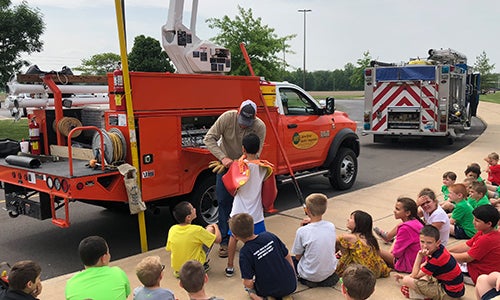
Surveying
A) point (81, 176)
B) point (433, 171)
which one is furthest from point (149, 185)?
point (433, 171)

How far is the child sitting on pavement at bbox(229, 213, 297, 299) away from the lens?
12.3 ft

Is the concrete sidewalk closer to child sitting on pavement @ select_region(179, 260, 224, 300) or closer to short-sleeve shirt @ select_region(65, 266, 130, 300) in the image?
short-sleeve shirt @ select_region(65, 266, 130, 300)

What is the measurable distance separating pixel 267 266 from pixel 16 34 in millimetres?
18291

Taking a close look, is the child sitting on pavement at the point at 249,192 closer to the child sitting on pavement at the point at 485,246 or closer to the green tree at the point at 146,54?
the child sitting on pavement at the point at 485,246

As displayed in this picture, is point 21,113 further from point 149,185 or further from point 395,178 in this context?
point 395,178

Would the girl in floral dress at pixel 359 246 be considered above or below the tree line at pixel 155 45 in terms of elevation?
below

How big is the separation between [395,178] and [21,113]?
7.56 m

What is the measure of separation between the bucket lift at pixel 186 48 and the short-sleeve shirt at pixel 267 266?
395 centimetres

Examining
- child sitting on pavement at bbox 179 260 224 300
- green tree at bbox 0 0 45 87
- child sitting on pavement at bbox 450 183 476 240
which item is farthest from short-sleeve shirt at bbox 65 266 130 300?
green tree at bbox 0 0 45 87

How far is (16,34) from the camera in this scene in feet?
60.2

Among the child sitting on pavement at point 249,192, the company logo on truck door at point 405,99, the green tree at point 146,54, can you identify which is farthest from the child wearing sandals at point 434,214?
the green tree at point 146,54

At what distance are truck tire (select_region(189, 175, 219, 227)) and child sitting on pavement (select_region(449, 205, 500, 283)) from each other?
10.3 ft

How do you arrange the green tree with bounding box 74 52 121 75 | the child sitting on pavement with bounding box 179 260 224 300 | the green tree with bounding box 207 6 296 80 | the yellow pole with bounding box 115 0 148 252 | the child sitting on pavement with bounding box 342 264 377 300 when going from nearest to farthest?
the child sitting on pavement with bounding box 342 264 377 300 < the child sitting on pavement with bounding box 179 260 224 300 < the yellow pole with bounding box 115 0 148 252 < the green tree with bounding box 207 6 296 80 < the green tree with bounding box 74 52 121 75

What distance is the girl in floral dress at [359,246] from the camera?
170 inches
